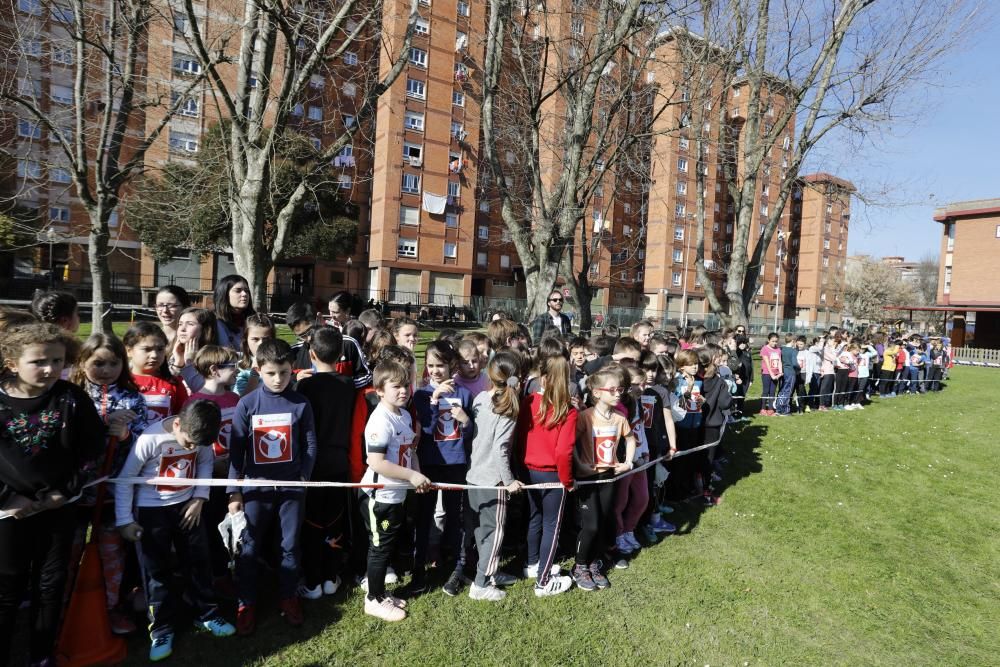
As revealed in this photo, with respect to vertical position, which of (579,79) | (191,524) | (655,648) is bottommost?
(655,648)

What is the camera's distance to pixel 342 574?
153 inches

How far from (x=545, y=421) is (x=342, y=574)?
1.84 metres

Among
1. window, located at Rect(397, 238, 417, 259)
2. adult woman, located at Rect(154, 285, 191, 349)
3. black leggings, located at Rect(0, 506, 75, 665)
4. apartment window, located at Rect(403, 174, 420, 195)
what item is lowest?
black leggings, located at Rect(0, 506, 75, 665)

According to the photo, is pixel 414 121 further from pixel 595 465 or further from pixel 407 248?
pixel 595 465

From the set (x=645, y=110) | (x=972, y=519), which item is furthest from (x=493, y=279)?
(x=972, y=519)

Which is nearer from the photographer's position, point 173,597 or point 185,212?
point 173,597

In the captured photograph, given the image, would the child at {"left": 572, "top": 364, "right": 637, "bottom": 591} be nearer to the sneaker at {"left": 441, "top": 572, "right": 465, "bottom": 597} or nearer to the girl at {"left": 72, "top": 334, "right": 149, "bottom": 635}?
the sneaker at {"left": 441, "top": 572, "right": 465, "bottom": 597}

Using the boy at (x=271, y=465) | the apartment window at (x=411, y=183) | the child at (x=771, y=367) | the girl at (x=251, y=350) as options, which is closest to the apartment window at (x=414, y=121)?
the apartment window at (x=411, y=183)

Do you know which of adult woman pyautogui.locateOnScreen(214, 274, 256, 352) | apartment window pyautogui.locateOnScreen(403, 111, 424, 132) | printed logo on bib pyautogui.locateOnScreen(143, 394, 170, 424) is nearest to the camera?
printed logo on bib pyautogui.locateOnScreen(143, 394, 170, 424)

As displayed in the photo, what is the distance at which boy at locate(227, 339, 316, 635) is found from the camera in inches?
126

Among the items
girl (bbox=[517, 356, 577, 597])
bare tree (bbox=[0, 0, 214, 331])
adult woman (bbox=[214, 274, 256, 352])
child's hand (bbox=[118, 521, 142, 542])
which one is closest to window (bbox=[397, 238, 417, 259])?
bare tree (bbox=[0, 0, 214, 331])

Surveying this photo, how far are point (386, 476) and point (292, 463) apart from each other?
1.91ft

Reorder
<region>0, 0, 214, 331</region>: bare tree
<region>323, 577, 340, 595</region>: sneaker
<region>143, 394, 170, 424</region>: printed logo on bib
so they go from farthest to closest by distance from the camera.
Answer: <region>0, 0, 214, 331</region>: bare tree < <region>323, 577, 340, 595</region>: sneaker < <region>143, 394, 170, 424</region>: printed logo on bib

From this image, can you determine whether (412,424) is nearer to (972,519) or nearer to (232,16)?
(972,519)
